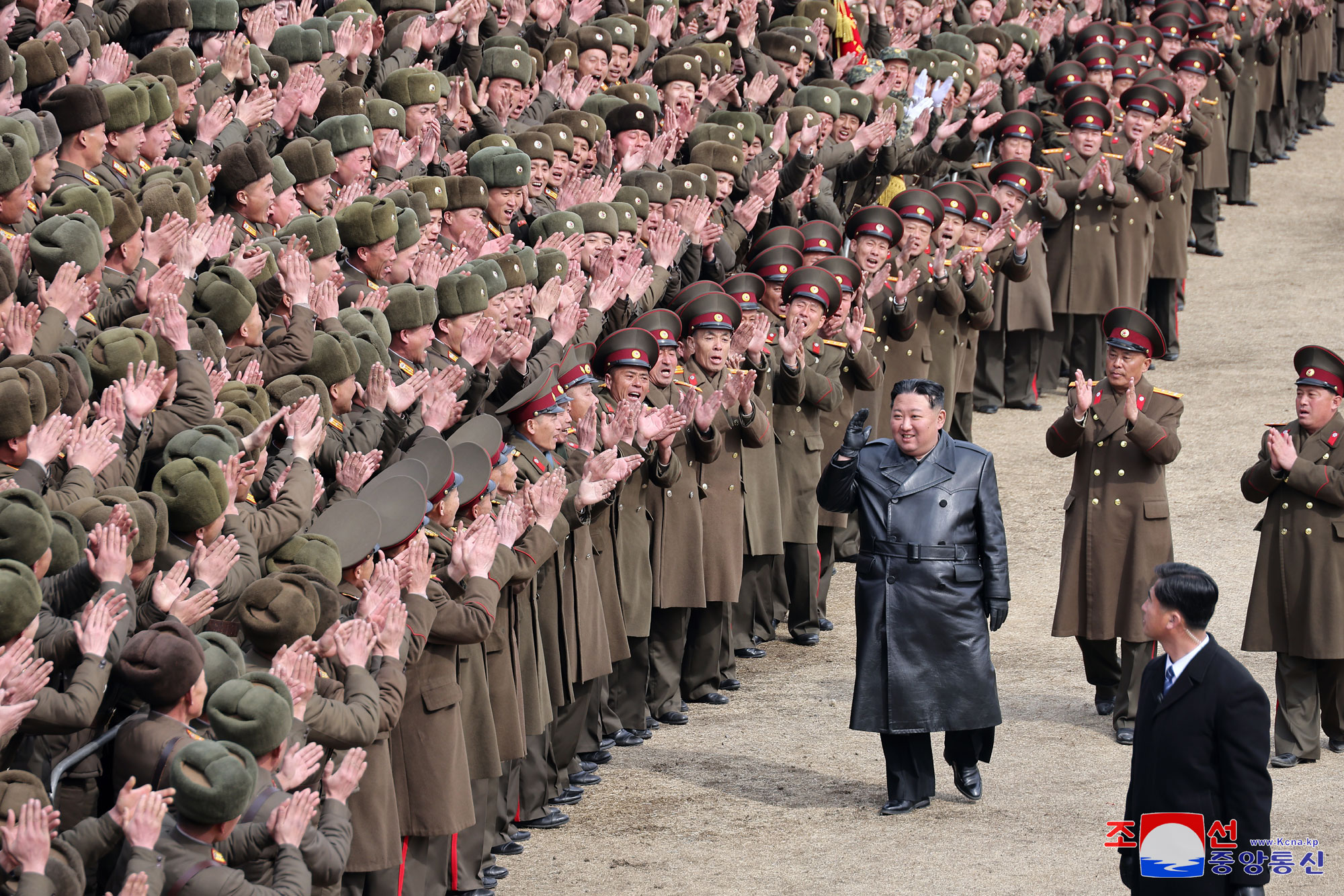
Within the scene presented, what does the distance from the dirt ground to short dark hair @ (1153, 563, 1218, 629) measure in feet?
6.04

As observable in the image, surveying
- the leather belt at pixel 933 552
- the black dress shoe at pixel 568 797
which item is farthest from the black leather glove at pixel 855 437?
the black dress shoe at pixel 568 797

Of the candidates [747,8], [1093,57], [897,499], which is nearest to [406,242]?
[897,499]

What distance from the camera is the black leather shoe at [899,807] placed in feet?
24.5

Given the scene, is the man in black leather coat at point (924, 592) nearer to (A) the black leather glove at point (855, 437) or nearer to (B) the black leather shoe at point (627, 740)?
(A) the black leather glove at point (855, 437)

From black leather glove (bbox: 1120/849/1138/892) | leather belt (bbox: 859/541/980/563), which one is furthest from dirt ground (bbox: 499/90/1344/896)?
black leather glove (bbox: 1120/849/1138/892)

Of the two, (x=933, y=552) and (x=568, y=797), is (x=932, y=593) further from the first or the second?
(x=568, y=797)

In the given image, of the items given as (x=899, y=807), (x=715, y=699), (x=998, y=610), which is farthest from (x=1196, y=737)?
(x=715, y=699)

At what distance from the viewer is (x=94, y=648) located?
4918mm

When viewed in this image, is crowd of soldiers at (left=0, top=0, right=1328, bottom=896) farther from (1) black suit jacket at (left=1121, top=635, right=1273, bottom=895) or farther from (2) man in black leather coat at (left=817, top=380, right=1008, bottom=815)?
(1) black suit jacket at (left=1121, top=635, right=1273, bottom=895)

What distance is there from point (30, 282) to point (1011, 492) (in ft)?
23.5

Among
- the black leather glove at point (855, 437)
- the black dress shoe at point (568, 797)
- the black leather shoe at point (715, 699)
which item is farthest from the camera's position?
the black leather shoe at point (715, 699)

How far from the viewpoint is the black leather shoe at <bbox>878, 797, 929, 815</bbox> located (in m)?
7.47

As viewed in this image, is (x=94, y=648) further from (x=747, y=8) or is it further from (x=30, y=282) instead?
(x=747, y=8)

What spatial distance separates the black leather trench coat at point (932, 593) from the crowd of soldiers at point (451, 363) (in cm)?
116
